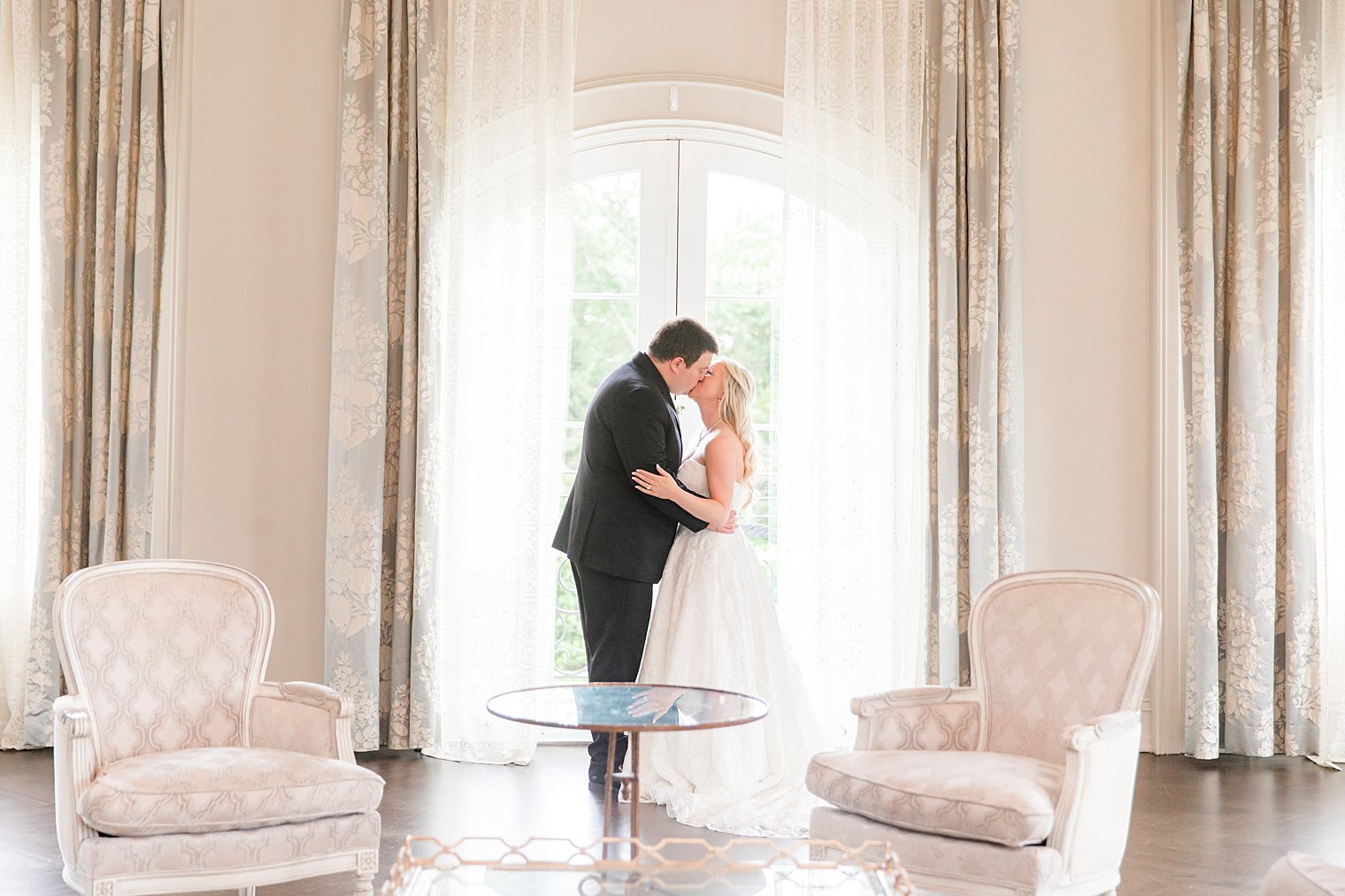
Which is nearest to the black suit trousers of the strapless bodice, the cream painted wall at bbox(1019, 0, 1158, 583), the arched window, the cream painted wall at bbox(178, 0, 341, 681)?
the strapless bodice

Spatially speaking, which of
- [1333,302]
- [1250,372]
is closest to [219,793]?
[1250,372]

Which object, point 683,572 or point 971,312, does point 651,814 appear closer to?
point 683,572

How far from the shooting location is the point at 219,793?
285 centimetres

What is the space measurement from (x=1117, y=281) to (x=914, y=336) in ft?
3.17

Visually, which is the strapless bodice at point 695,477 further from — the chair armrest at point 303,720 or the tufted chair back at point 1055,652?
the chair armrest at point 303,720

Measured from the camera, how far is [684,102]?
17.7 feet

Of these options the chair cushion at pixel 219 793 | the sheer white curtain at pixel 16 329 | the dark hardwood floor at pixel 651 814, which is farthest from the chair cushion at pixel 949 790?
the sheer white curtain at pixel 16 329

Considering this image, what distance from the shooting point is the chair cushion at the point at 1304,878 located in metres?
1.99

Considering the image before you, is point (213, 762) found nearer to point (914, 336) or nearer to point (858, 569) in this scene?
point (858, 569)

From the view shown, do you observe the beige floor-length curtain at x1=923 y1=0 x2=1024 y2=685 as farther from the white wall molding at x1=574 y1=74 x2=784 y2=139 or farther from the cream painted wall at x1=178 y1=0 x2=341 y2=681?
the cream painted wall at x1=178 y1=0 x2=341 y2=681

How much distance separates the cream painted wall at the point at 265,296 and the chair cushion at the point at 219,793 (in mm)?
2302

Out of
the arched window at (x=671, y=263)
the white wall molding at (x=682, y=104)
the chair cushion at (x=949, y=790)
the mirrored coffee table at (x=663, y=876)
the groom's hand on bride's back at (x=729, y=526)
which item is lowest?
the mirrored coffee table at (x=663, y=876)

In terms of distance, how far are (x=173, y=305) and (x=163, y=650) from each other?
7.76ft

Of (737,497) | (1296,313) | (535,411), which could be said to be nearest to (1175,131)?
(1296,313)
